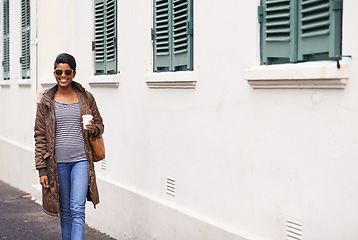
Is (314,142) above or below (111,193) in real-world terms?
above

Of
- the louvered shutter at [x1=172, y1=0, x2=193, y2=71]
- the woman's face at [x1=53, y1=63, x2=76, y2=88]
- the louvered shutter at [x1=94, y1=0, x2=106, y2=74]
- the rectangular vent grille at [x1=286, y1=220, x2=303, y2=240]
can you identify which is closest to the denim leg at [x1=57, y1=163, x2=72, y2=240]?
the woman's face at [x1=53, y1=63, x2=76, y2=88]

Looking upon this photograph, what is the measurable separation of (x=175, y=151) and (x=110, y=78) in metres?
2.06

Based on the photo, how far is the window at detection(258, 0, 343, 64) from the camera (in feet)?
15.5

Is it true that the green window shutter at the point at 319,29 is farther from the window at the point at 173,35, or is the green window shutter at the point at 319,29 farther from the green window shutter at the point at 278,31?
the window at the point at 173,35

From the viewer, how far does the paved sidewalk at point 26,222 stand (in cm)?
A: 923

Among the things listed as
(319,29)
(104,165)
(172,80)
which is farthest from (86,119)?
(104,165)

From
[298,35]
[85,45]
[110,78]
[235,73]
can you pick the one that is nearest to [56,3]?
[85,45]

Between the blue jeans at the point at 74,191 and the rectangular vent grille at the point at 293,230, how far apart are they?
7.11ft

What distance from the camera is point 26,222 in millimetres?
10320

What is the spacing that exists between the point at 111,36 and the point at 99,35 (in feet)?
1.66

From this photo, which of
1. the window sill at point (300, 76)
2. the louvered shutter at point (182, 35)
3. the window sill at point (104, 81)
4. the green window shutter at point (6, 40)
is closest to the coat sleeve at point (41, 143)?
the louvered shutter at point (182, 35)

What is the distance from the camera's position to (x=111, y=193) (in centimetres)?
915

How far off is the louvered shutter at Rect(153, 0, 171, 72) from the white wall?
0.54 ft

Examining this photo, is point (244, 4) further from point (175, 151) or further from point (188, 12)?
point (175, 151)
